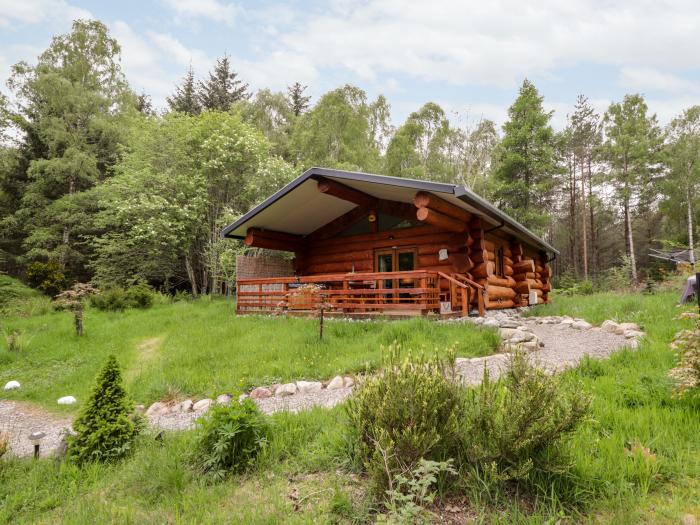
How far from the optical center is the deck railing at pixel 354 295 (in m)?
8.80

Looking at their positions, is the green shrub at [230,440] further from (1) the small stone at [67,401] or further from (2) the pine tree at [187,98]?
(2) the pine tree at [187,98]

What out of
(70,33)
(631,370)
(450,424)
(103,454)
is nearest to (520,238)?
(631,370)

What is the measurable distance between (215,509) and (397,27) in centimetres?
1295

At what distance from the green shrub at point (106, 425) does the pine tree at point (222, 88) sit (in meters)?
26.9

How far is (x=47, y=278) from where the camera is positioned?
16938 mm

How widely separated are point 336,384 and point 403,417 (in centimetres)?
308

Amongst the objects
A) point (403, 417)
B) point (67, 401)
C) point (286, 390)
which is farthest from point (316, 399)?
point (67, 401)

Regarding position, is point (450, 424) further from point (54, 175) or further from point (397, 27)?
point (54, 175)

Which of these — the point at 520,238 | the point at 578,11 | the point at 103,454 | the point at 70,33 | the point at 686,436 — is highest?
the point at 70,33

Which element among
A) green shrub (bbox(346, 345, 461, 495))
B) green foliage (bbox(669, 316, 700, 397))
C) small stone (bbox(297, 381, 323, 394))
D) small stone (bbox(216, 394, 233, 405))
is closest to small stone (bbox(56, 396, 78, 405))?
small stone (bbox(216, 394, 233, 405))

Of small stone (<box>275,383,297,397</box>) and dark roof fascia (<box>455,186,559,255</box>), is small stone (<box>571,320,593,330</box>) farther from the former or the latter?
small stone (<box>275,383,297,397</box>)

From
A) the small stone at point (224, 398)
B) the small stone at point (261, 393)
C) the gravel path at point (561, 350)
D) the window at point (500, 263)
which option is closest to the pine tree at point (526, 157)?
the window at point (500, 263)

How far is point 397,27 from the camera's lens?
11.6 m

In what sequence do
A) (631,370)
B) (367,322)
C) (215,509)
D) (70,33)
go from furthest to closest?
(70,33)
(367,322)
(631,370)
(215,509)
